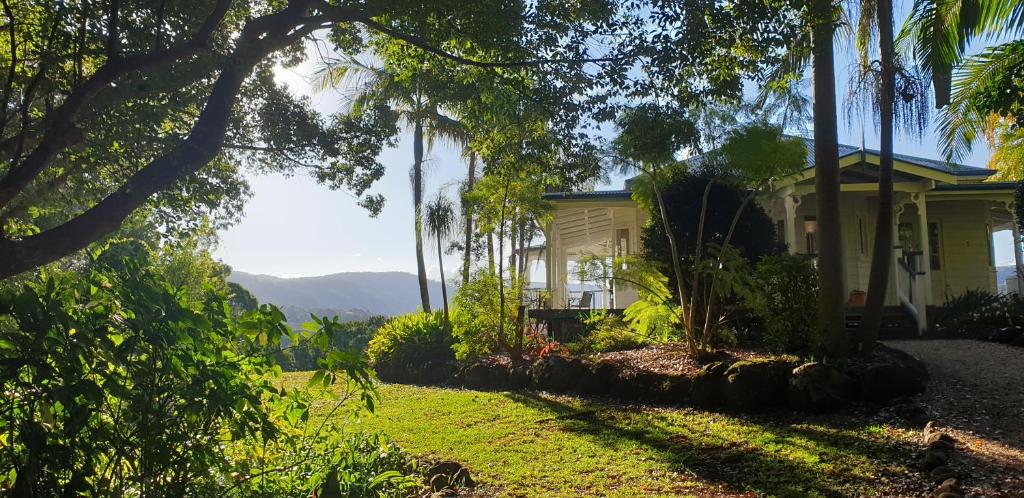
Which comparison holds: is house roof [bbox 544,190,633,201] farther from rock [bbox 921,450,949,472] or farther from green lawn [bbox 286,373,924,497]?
rock [bbox 921,450,949,472]

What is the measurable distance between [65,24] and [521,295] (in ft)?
26.4

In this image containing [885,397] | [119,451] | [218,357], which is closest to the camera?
[119,451]

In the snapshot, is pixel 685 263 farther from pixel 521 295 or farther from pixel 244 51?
pixel 244 51

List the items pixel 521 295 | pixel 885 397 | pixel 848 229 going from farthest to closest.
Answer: pixel 848 229
pixel 521 295
pixel 885 397

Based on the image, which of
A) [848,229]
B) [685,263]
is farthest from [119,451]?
[848,229]

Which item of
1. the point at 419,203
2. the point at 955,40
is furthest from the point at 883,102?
the point at 419,203

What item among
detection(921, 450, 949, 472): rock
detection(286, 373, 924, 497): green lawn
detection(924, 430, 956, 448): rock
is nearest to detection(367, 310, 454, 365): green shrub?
detection(286, 373, 924, 497): green lawn

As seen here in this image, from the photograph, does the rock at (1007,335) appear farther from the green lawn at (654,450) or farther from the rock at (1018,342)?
the green lawn at (654,450)

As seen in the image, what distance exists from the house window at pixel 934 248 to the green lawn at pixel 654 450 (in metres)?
11.5

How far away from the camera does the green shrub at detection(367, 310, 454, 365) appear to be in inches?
557

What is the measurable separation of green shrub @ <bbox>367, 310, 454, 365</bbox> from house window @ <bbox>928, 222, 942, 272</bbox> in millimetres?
12223

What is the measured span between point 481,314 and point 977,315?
979 cm

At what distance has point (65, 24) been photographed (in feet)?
22.2

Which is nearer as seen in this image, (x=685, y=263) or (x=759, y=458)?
(x=759, y=458)
